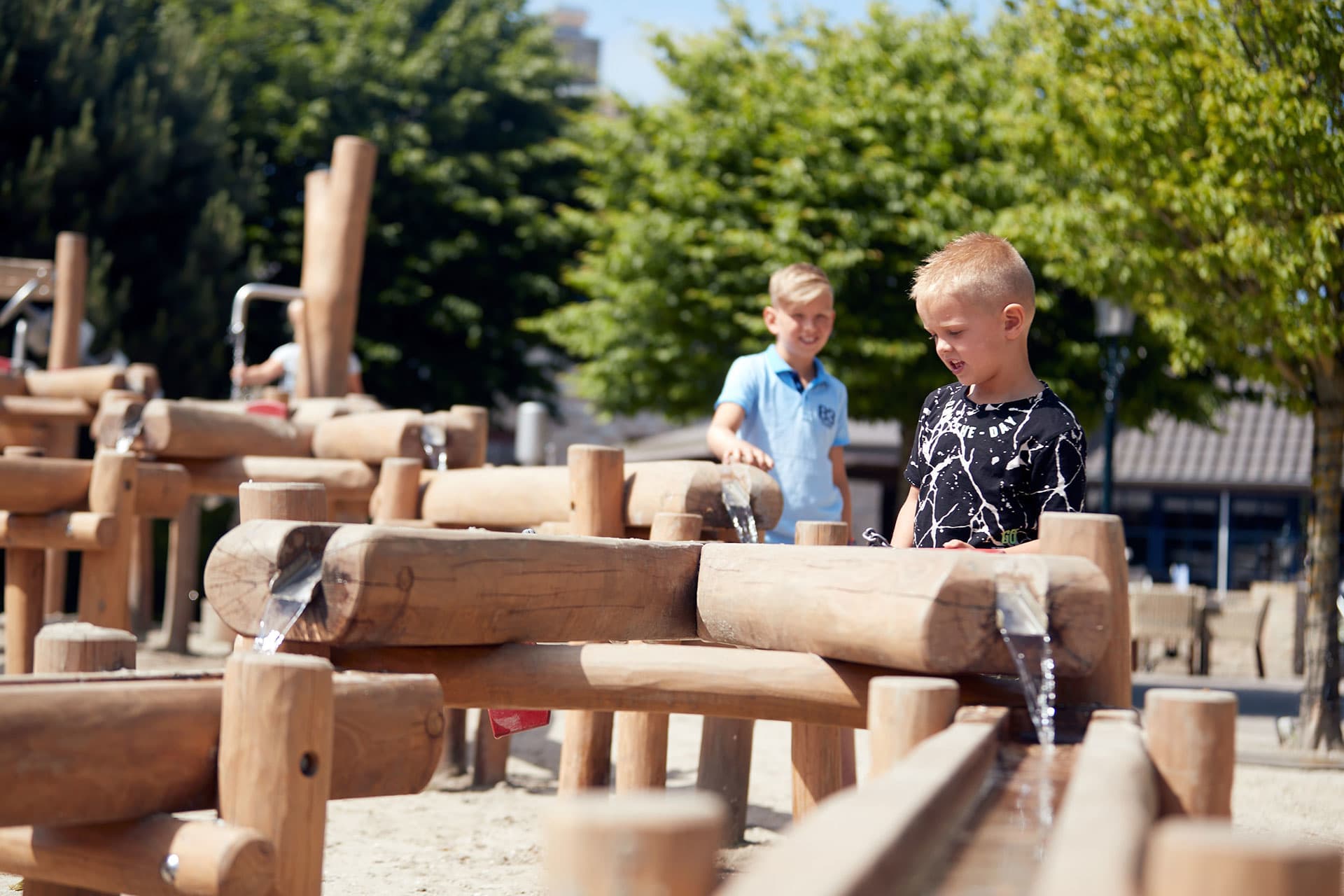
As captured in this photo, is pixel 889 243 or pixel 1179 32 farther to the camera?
pixel 889 243

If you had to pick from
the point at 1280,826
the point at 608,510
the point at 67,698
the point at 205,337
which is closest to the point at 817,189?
the point at 205,337

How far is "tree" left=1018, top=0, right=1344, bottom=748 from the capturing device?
25.8 feet

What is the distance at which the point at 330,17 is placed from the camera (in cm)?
2330

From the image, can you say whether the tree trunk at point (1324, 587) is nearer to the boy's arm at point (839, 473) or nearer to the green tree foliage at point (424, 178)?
the boy's arm at point (839, 473)

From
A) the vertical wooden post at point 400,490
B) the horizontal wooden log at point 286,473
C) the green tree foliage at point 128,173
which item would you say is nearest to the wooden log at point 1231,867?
the vertical wooden post at point 400,490

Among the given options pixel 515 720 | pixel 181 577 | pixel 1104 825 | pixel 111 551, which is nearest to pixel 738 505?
pixel 515 720

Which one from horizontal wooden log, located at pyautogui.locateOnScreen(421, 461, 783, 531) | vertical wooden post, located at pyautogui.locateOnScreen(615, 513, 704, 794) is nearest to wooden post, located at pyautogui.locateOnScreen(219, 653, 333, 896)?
horizontal wooden log, located at pyautogui.locateOnScreen(421, 461, 783, 531)

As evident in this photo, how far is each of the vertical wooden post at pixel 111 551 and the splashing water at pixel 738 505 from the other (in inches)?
140

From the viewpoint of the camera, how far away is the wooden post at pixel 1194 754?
216 centimetres

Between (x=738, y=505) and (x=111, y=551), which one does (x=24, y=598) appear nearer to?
(x=111, y=551)

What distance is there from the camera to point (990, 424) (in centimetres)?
346

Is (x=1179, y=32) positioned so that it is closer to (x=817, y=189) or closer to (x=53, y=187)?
(x=817, y=189)

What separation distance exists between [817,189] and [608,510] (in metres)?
11.0

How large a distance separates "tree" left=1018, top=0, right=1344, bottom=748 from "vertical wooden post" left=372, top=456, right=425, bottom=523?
4792 mm
